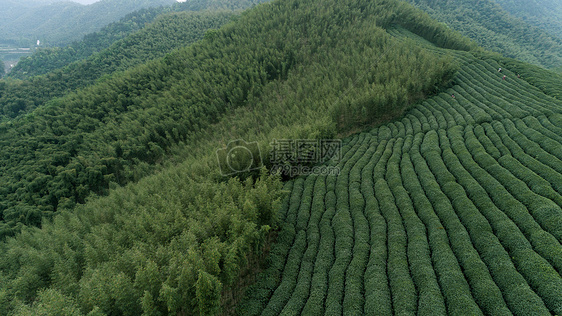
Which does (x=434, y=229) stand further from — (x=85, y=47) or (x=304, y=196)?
(x=85, y=47)

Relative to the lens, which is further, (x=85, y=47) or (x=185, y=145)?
(x=85, y=47)

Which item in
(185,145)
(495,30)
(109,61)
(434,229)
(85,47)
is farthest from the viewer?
(85,47)

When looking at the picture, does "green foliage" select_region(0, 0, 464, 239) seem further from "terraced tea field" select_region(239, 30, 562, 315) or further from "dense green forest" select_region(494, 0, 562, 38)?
"dense green forest" select_region(494, 0, 562, 38)

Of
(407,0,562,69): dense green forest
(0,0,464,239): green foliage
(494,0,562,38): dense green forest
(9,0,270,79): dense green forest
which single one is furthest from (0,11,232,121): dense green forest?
(494,0,562,38): dense green forest

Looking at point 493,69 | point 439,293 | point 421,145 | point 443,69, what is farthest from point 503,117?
point 439,293

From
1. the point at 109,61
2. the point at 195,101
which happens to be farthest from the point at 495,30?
the point at 109,61
